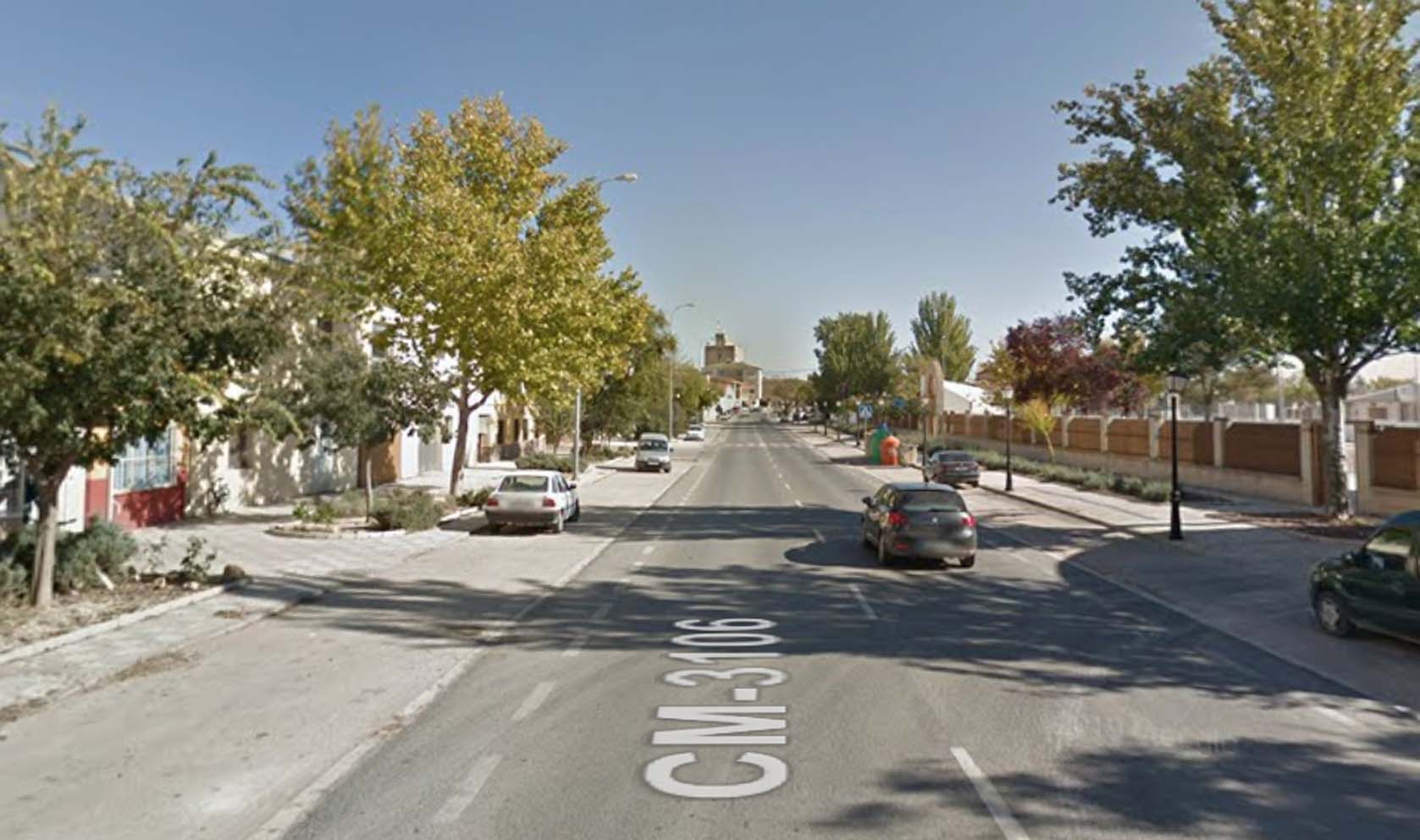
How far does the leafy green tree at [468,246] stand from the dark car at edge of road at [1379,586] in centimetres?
1835

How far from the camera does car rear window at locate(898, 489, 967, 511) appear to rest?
1569 centimetres

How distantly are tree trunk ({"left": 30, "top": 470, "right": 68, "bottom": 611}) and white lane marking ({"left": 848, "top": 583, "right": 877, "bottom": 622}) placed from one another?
10.1 m

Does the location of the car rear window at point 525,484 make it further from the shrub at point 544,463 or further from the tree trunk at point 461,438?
the shrub at point 544,463

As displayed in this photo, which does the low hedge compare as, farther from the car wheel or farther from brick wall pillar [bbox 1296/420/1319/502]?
the car wheel

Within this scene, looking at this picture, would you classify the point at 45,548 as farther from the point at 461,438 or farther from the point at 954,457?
the point at 954,457

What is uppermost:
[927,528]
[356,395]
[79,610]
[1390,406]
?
[1390,406]

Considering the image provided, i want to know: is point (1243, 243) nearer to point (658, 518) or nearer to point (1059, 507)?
point (1059, 507)

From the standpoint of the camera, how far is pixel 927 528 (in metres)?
15.4

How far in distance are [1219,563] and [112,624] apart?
666 inches

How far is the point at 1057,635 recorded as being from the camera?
10.7 m

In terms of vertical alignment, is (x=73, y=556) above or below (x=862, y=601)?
above

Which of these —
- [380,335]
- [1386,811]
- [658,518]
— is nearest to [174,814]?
[1386,811]

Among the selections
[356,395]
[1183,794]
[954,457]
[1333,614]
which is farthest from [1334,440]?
[356,395]

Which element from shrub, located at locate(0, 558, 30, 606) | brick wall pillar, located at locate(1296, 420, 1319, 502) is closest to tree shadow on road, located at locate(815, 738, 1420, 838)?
shrub, located at locate(0, 558, 30, 606)
